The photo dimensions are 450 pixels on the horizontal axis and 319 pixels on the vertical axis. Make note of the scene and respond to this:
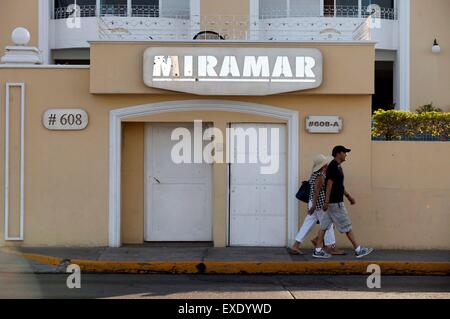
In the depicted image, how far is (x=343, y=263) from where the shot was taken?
984 centimetres

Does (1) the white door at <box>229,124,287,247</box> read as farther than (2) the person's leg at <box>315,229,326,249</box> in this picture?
Yes

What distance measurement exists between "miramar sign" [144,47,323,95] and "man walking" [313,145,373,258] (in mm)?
1516

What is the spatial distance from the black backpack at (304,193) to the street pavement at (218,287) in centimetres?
144

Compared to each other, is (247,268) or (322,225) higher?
(322,225)

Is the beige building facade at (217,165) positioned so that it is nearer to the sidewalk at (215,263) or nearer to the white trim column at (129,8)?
the sidewalk at (215,263)

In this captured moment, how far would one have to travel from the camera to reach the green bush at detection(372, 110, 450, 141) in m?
11.4

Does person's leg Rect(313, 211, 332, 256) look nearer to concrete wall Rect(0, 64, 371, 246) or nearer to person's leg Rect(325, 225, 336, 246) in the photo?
person's leg Rect(325, 225, 336, 246)

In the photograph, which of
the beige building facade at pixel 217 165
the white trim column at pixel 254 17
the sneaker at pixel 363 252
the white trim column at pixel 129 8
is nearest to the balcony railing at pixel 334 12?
the white trim column at pixel 254 17

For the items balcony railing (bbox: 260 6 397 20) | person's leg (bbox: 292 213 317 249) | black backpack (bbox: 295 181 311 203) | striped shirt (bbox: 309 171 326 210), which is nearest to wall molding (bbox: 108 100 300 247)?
black backpack (bbox: 295 181 311 203)

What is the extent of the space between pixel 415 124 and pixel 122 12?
903 centimetres

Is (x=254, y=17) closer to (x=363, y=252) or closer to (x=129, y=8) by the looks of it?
A: (x=129, y=8)

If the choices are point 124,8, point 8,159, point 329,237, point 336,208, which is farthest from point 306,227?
point 124,8

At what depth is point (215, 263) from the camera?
9.76 m

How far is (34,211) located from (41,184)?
0.49 meters
